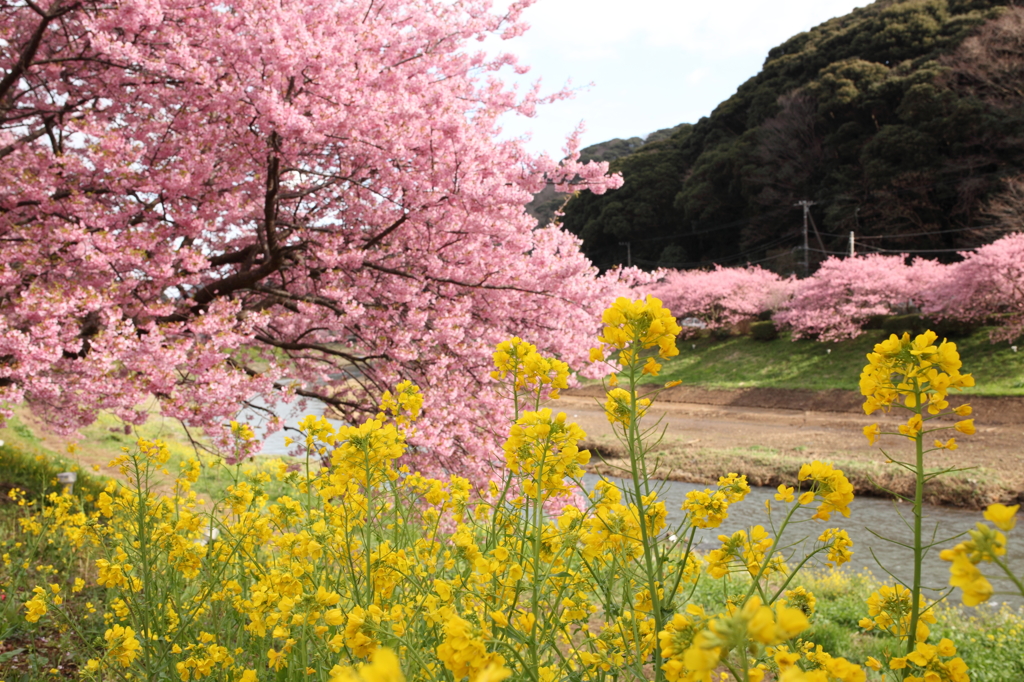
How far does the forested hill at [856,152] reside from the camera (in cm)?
2469

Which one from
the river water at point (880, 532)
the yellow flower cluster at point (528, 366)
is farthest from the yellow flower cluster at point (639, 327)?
the river water at point (880, 532)

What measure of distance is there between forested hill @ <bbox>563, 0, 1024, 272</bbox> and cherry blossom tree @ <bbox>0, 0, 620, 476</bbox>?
2319 centimetres

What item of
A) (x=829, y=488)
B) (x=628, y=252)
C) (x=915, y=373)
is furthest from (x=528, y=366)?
(x=628, y=252)

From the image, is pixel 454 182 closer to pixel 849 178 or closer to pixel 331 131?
pixel 331 131

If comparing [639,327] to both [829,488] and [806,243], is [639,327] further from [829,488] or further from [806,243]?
[806,243]

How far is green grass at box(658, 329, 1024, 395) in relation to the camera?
54.3 ft

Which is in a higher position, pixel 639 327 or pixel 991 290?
pixel 991 290

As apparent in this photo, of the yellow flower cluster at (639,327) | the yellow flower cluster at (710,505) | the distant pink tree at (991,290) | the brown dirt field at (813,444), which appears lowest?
the brown dirt field at (813,444)

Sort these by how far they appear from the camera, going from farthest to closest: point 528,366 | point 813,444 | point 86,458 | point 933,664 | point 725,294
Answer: point 725,294 < point 813,444 < point 86,458 < point 528,366 < point 933,664

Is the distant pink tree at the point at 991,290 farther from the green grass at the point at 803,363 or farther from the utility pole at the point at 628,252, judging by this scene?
the utility pole at the point at 628,252

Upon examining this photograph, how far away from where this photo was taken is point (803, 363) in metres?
21.9

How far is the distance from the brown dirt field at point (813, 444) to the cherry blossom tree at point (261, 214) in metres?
3.77

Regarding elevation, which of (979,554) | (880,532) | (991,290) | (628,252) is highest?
(628,252)

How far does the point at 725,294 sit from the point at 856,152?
32.1 feet
